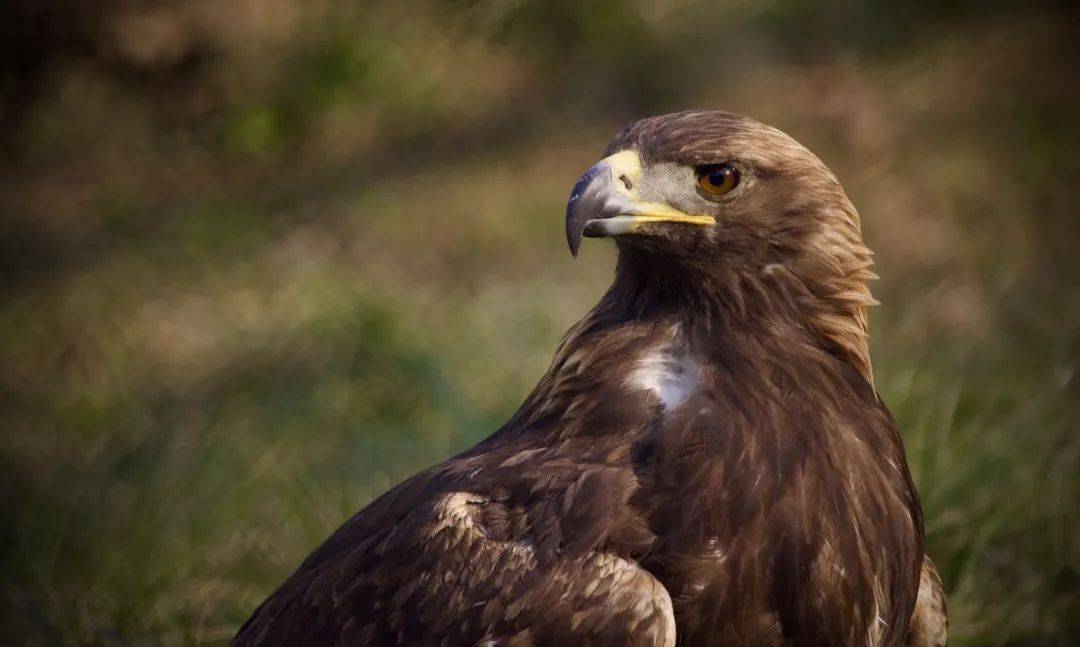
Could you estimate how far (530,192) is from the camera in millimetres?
6883

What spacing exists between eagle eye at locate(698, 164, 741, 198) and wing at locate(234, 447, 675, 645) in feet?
2.01

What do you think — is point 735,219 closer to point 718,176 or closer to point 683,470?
point 718,176

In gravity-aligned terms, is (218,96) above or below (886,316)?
above

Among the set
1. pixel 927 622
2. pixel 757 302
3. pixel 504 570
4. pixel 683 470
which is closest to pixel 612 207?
pixel 757 302

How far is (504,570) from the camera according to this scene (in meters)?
2.67

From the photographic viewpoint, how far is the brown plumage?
2.67 meters

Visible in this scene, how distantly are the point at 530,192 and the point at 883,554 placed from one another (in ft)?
13.9

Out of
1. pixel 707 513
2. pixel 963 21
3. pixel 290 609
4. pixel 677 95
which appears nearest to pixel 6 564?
pixel 290 609

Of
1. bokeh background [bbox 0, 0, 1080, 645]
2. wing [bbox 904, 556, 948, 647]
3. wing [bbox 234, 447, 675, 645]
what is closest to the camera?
wing [bbox 234, 447, 675, 645]

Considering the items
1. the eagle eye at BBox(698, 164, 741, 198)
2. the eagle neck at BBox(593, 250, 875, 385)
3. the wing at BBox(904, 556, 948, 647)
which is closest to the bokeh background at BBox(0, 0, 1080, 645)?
the wing at BBox(904, 556, 948, 647)

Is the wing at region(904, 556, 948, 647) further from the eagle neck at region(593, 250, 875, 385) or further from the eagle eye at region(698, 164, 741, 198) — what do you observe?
the eagle eye at region(698, 164, 741, 198)

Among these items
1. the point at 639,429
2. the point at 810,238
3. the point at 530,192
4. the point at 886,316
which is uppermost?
the point at 810,238

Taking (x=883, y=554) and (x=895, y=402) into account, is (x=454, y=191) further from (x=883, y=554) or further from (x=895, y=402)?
(x=883, y=554)

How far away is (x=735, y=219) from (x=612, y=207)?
0.26 m
